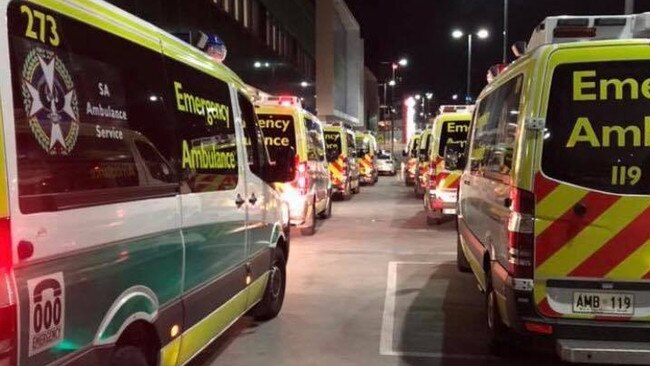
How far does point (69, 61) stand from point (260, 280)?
352 centimetres

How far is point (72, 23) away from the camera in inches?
131

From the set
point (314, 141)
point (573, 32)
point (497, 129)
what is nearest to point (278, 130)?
point (314, 141)

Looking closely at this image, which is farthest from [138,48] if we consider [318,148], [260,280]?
[318,148]

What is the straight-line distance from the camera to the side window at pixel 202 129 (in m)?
4.56

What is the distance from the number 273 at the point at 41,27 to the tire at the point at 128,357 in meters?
1.52

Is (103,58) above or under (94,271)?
above

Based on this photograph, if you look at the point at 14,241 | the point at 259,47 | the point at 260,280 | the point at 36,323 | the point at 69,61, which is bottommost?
the point at 260,280

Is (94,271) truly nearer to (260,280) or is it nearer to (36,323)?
(36,323)

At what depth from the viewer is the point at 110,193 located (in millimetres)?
3521

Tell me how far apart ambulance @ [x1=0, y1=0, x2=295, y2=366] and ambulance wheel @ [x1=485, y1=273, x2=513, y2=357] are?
1981 millimetres

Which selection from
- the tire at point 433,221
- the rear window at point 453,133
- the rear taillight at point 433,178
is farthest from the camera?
the tire at point 433,221

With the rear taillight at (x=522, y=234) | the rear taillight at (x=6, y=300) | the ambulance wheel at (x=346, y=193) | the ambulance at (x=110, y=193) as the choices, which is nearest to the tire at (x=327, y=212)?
the ambulance wheel at (x=346, y=193)

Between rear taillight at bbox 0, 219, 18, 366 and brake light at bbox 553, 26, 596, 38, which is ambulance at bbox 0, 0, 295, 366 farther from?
brake light at bbox 553, 26, 596, 38

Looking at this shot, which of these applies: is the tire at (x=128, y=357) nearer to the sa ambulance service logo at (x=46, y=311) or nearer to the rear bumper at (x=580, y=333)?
the sa ambulance service logo at (x=46, y=311)
